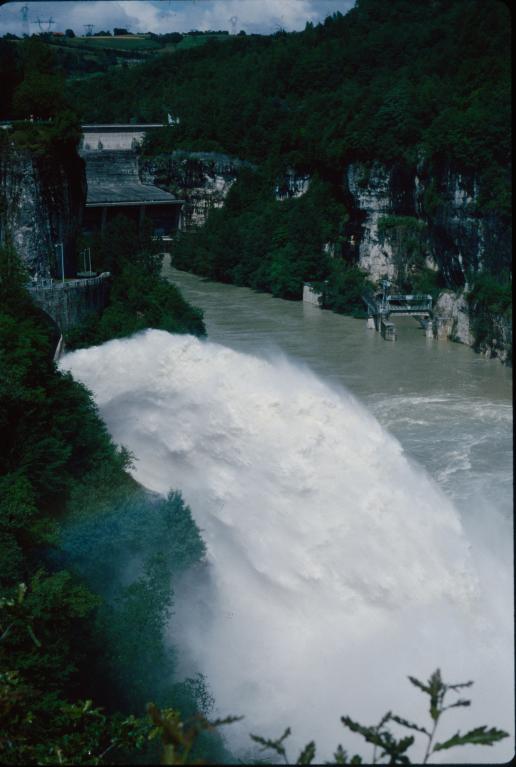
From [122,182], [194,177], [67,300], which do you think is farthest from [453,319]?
[122,182]

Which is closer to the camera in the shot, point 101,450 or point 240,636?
point 240,636

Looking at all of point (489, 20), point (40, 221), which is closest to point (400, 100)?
point (489, 20)

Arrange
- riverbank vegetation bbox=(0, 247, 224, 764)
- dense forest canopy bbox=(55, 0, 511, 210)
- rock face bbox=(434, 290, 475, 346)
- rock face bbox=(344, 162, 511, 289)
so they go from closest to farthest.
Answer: riverbank vegetation bbox=(0, 247, 224, 764), rock face bbox=(434, 290, 475, 346), rock face bbox=(344, 162, 511, 289), dense forest canopy bbox=(55, 0, 511, 210)

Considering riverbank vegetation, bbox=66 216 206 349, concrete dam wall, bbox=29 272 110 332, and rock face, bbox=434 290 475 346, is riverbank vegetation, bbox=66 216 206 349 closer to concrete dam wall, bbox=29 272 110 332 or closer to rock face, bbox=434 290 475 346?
concrete dam wall, bbox=29 272 110 332

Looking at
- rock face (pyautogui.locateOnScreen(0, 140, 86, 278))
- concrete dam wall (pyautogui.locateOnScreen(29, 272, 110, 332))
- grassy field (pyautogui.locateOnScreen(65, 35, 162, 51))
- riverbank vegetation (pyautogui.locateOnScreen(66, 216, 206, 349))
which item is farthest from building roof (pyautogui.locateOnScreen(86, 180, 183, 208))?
concrete dam wall (pyautogui.locateOnScreen(29, 272, 110, 332))

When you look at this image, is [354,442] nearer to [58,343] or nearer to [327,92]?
[58,343]

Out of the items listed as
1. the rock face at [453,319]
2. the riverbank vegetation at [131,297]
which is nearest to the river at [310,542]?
the riverbank vegetation at [131,297]
